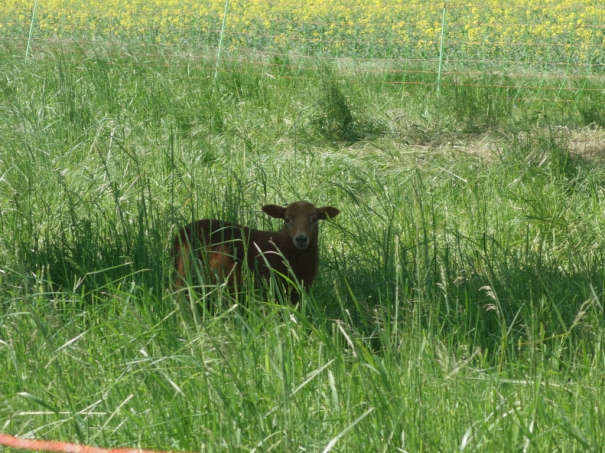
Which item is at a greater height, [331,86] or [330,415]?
[331,86]

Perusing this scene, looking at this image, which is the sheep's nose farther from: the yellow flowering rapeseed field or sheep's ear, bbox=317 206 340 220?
the yellow flowering rapeseed field

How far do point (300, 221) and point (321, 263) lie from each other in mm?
448

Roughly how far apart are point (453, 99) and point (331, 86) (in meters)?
1.33

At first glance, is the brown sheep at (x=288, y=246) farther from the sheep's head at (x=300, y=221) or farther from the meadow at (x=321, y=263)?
the meadow at (x=321, y=263)

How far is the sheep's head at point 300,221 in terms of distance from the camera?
488 centimetres

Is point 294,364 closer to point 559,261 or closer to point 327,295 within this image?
point 327,295

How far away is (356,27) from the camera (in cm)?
1680

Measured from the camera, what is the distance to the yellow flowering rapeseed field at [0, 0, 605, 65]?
14.9m

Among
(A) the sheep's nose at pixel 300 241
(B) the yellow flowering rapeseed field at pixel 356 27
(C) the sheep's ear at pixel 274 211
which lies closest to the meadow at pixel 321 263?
(C) the sheep's ear at pixel 274 211

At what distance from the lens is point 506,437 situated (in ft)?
8.40

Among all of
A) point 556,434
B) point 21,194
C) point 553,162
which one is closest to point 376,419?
point 556,434

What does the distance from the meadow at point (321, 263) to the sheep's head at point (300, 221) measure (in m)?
0.22

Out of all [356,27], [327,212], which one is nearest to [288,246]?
[327,212]

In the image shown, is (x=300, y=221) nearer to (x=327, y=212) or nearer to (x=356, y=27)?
(x=327, y=212)
